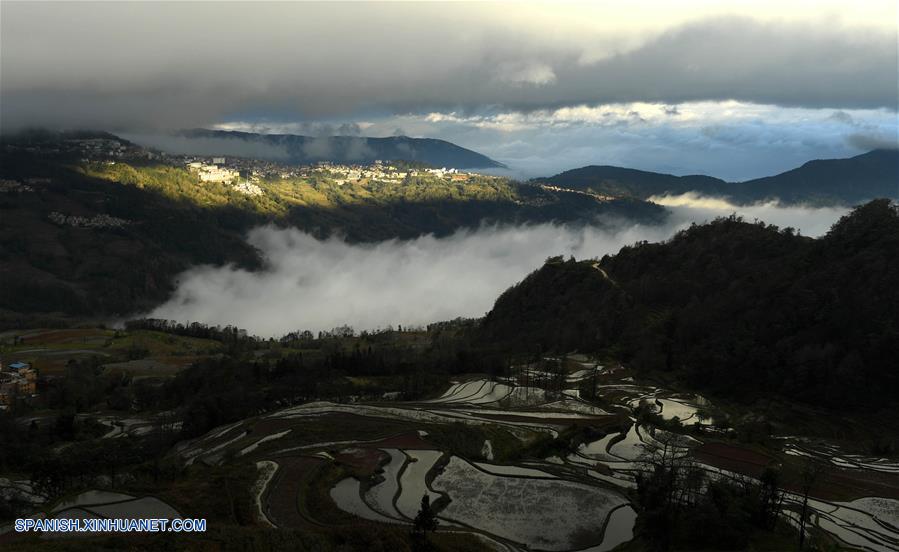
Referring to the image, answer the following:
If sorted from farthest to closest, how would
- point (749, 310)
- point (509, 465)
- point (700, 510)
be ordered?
point (749, 310) < point (509, 465) < point (700, 510)

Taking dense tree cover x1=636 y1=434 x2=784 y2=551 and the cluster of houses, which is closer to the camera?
dense tree cover x1=636 y1=434 x2=784 y2=551

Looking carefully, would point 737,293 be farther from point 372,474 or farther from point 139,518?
point 139,518

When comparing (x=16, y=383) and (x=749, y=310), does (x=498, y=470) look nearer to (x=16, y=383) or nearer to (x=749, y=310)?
(x=749, y=310)

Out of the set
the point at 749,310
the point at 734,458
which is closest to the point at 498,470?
the point at 734,458

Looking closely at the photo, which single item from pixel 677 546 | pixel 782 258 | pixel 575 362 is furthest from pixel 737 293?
pixel 677 546

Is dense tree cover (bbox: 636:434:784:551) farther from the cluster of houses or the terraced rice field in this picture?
the cluster of houses

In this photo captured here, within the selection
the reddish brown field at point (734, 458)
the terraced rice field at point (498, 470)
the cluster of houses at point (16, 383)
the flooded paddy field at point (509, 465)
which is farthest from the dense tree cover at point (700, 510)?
the cluster of houses at point (16, 383)

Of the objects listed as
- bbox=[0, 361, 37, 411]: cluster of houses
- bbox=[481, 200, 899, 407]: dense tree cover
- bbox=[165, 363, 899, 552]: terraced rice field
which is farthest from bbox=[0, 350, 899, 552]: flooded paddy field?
bbox=[0, 361, 37, 411]: cluster of houses
